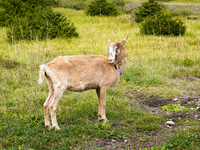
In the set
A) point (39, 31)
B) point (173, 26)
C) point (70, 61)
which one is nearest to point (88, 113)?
point (70, 61)

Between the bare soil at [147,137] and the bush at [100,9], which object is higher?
the bush at [100,9]

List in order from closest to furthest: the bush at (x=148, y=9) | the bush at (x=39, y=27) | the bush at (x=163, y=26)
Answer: the bush at (x=39, y=27), the bush at (x=163, y=26), the bush at (x=148, y=9)

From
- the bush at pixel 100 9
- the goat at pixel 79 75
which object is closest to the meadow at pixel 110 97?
the goat at pixel 79 75

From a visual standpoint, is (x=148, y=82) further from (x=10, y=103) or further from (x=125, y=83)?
(x=10, y=103)

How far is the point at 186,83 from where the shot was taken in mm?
7953

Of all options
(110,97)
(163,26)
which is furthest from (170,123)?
(163,26)

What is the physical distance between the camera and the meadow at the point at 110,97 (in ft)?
14.7

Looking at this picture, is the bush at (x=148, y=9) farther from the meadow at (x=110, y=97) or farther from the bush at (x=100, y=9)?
the meadow at (x=110, y=97)

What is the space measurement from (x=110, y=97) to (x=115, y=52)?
5.90 ft

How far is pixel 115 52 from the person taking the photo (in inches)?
207

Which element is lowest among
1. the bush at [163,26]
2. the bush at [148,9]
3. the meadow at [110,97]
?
the meadow at [110,97]

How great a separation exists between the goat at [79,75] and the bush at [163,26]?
8.88 m

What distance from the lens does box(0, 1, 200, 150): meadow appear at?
449 centimetres

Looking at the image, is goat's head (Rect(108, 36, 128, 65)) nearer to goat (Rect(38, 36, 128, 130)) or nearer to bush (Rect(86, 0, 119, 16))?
goat (Rect(38, 36, 128, 130))
